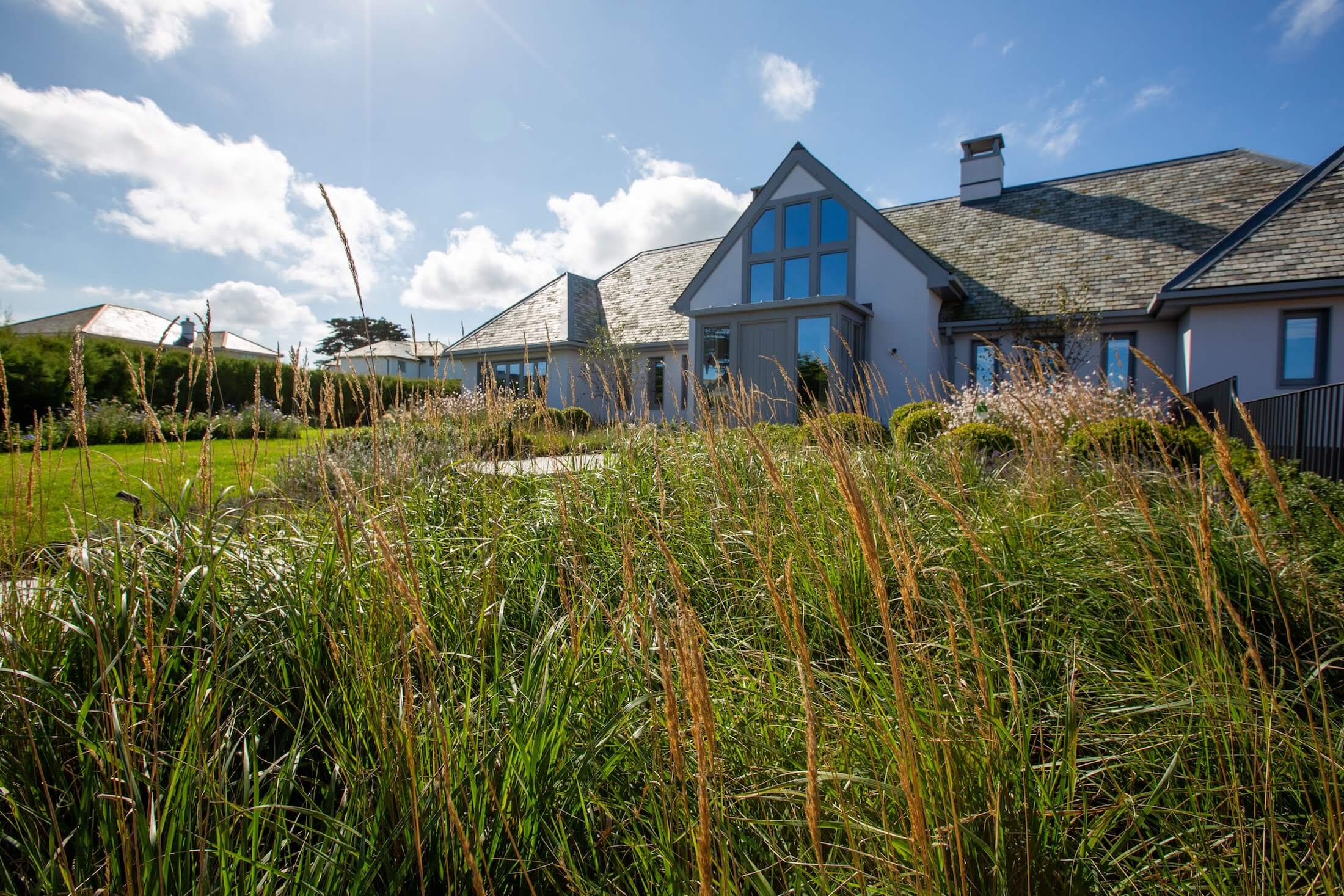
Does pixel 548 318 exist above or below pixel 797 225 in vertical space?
below

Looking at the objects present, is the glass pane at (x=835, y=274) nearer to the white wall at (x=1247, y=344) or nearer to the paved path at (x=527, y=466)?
the white wall at (x=1247, y=344)

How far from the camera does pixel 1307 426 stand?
6.00 m

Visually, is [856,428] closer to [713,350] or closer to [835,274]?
[713,350]

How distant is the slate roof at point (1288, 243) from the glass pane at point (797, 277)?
6.76 m

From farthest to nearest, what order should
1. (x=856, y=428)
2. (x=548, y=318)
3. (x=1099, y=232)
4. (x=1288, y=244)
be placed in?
1. (x=548, y=318)
2. (x=1099, y=232)
3. (x=1288, y=244)
4. (x=856, y=428)

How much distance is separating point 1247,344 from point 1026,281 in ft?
13.9

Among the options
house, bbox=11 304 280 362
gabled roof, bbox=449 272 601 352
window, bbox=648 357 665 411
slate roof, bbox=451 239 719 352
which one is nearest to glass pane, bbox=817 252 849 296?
slate roof, bbox=451 239 719 352

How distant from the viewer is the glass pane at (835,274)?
14219mm

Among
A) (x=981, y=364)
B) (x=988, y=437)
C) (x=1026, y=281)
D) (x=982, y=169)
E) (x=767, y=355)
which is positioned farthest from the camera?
(x=982, y=169)

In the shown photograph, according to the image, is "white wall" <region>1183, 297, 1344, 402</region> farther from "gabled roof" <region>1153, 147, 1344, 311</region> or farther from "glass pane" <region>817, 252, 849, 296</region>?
"glass pane" <region>817, 252, 849, 296</region>

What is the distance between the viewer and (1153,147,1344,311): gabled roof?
9727mm

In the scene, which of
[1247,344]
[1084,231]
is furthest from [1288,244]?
[1084,231]

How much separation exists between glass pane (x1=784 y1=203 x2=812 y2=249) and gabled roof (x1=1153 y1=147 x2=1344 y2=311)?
705cm

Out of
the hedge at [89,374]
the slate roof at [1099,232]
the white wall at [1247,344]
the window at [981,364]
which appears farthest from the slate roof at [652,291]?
the white wall at [1247,344]
